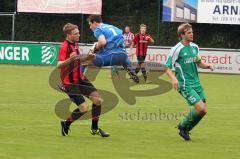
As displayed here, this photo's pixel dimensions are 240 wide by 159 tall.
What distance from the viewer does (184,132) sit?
44.8 ft

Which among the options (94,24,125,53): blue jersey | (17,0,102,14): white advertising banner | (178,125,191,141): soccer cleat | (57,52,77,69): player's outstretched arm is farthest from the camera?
(17,0,102,14): white advertising banner

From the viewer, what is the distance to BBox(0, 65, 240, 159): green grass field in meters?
11.9

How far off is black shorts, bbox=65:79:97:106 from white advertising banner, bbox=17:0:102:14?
28.6 meters

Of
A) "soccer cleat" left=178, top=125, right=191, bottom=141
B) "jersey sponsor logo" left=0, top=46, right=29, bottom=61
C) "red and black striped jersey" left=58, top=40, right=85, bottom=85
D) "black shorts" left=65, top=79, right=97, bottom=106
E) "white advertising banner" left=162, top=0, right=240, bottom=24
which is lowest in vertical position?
"soccer cleat" left=178, top=125, right=191, bottom=141

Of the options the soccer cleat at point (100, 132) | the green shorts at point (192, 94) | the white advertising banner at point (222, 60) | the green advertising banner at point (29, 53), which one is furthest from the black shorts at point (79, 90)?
the green advertising banner at point (29, 53)

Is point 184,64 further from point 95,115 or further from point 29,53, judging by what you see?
point 29,53

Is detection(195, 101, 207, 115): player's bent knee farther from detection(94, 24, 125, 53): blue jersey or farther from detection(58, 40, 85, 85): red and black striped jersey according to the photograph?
detection(94, 24, 125, 53): blue jersey

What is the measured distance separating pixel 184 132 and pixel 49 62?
25.7 m

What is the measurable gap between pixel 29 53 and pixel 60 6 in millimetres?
4670

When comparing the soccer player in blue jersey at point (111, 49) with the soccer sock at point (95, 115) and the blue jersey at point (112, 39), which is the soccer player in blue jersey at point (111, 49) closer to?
the blue jersey at point (112, 39)

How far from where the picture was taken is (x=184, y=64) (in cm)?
1384

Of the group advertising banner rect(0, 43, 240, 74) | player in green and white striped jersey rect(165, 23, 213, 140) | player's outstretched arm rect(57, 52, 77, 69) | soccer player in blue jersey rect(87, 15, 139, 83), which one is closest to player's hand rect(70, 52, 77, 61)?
player's outstretched arm rect(57, 52, 77, 69)

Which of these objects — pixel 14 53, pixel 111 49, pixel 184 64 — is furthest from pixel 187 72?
pixel 14 53

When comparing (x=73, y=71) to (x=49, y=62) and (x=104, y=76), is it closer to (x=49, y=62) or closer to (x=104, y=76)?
(x=104, y=76)
